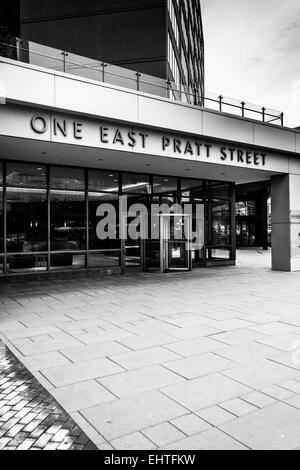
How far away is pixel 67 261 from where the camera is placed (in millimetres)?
13453

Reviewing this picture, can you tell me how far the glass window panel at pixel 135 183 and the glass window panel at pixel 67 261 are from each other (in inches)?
125

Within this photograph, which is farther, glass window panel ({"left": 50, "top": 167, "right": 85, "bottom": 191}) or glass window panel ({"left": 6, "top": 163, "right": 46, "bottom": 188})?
glass window panel ({"left": 50, "top": 167, "right": 85, "bottom": 191})

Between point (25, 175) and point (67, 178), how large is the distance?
1.49 m

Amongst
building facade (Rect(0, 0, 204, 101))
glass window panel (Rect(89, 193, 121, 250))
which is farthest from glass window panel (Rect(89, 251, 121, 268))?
building facade (Rect(0, 0, 204, 101))

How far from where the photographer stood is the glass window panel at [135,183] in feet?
48.6

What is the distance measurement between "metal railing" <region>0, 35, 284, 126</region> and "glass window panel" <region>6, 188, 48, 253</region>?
453 cm

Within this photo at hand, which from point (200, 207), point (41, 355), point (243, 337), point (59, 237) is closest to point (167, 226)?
point (200, 207)

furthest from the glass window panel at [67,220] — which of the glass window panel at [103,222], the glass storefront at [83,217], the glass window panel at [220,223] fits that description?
the glass window panel at [220,223]

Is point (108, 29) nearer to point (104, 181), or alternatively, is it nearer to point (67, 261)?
point (104, 181)

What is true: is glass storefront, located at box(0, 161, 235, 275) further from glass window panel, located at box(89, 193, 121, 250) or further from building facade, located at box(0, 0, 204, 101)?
building facade, located at box(0, 0, 204, 101)

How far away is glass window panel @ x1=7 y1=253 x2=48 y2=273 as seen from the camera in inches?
487

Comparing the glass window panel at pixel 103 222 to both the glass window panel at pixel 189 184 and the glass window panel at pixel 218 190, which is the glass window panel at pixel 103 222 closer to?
the glass window panel at pixel 189 184
